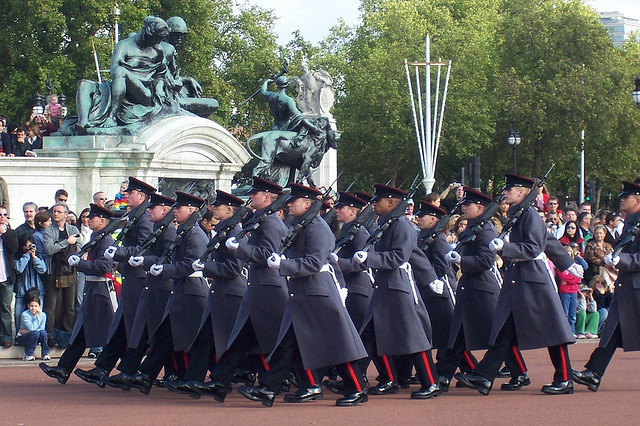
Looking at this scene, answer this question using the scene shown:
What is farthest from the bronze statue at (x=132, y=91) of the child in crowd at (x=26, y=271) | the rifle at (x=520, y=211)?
the rifle at (x=520, y=211)

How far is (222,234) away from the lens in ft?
34.4

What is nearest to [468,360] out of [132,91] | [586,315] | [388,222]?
[388,222]

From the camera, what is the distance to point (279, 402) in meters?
10.2

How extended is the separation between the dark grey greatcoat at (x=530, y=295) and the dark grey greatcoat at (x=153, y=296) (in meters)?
2.80

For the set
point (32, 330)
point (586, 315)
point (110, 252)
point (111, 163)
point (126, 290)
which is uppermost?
point (111, 163)

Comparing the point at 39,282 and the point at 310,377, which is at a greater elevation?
the point at 39,282

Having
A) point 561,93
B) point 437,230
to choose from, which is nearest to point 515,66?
point 561,93

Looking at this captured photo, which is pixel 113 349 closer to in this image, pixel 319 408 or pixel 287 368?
pixel 287 368

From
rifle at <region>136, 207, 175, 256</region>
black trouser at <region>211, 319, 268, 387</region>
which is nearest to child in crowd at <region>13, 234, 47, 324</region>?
rifle at <region>136, 207, 175, 256</region>

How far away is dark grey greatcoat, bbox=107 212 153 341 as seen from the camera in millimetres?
11156

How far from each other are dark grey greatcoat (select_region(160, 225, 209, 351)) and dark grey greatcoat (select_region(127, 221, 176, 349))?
16 cm

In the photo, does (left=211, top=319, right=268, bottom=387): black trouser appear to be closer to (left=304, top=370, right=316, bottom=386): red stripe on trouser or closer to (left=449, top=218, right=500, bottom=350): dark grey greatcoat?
(left=304, top=370, right=316, bottom=386): red stripe on trouser

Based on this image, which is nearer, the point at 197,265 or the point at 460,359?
the point at 197,265

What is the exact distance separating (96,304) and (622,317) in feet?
15.1
